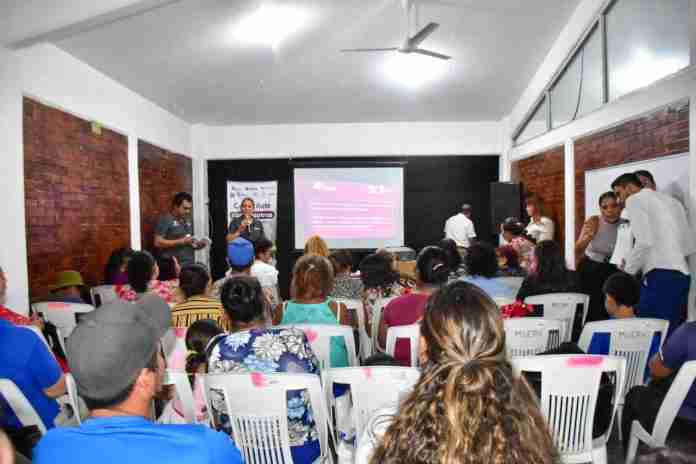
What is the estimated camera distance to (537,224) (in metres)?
6.91

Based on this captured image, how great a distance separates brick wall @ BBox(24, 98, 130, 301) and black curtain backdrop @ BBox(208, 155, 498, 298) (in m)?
2.81

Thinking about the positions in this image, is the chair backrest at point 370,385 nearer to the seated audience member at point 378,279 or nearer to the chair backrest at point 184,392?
the chair backrest at point 184,392

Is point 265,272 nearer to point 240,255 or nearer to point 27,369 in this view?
point 240,255

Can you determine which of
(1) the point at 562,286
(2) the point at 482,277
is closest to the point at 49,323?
(2) the point at 482,277

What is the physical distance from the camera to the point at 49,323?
3664 mm

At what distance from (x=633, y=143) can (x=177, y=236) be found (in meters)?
4.60

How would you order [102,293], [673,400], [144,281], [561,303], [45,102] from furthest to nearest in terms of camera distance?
[102,293]
[45,102]
[144,281]
[561,303]
[673,400]

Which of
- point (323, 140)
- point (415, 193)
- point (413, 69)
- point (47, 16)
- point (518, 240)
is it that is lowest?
point (518, 240)

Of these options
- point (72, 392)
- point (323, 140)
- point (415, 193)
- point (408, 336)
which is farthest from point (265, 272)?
point (415, 193)

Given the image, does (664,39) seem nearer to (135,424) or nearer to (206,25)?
(206,25)

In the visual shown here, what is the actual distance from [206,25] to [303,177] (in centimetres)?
370

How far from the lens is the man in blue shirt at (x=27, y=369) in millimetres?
2137

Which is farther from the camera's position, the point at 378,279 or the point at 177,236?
the point at 177,236

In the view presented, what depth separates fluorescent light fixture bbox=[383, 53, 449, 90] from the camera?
269 inches
